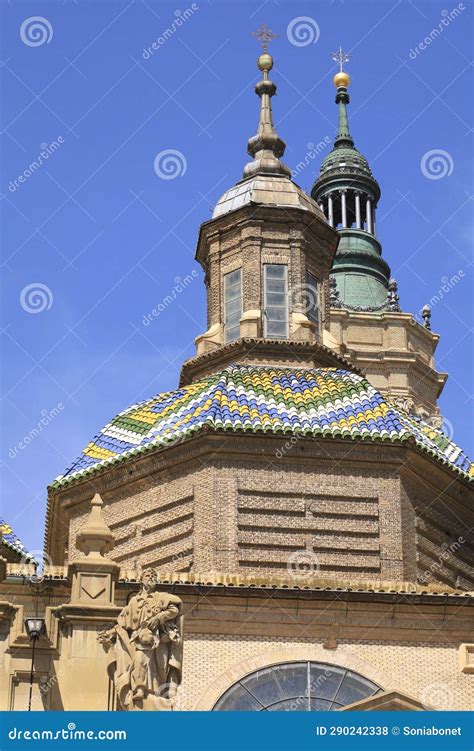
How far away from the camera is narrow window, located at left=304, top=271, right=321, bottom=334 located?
1447 inches

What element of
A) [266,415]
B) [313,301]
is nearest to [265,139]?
[313,301]

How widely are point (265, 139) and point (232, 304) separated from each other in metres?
5.05

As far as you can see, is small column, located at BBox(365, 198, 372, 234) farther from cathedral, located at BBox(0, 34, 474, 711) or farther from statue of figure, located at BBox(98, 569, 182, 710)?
statue of figure, located at BBox(98, 569, 182, 710)

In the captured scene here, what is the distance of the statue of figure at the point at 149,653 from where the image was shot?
71.7 feet

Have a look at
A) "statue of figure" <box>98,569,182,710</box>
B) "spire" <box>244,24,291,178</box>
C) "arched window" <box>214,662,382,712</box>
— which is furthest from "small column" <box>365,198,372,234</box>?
"statue of figure" <box>98,569,182,710</box>

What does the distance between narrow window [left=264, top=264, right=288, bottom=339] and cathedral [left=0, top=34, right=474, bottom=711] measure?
44 millimetres

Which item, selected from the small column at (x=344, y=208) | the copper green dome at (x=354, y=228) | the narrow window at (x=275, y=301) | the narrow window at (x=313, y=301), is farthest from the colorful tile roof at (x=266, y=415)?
the small column at (x=344, y=208)

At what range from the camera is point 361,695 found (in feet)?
87.7

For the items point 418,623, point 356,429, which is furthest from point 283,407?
point 418,623

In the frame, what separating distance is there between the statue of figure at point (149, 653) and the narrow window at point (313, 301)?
15.1 meters

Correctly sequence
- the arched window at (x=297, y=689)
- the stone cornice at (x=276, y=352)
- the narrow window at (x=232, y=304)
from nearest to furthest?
1. the arched window at (x=297, y=689)
2. the stone cornice at (x=276, y=352)
3. the narrow window at (x=232, y=304)

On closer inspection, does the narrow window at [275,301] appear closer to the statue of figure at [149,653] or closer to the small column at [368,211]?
the statue of figure at [149,653]

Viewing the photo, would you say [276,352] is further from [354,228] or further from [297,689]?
[354,228]

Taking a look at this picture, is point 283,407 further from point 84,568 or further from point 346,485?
→ point 84,568
